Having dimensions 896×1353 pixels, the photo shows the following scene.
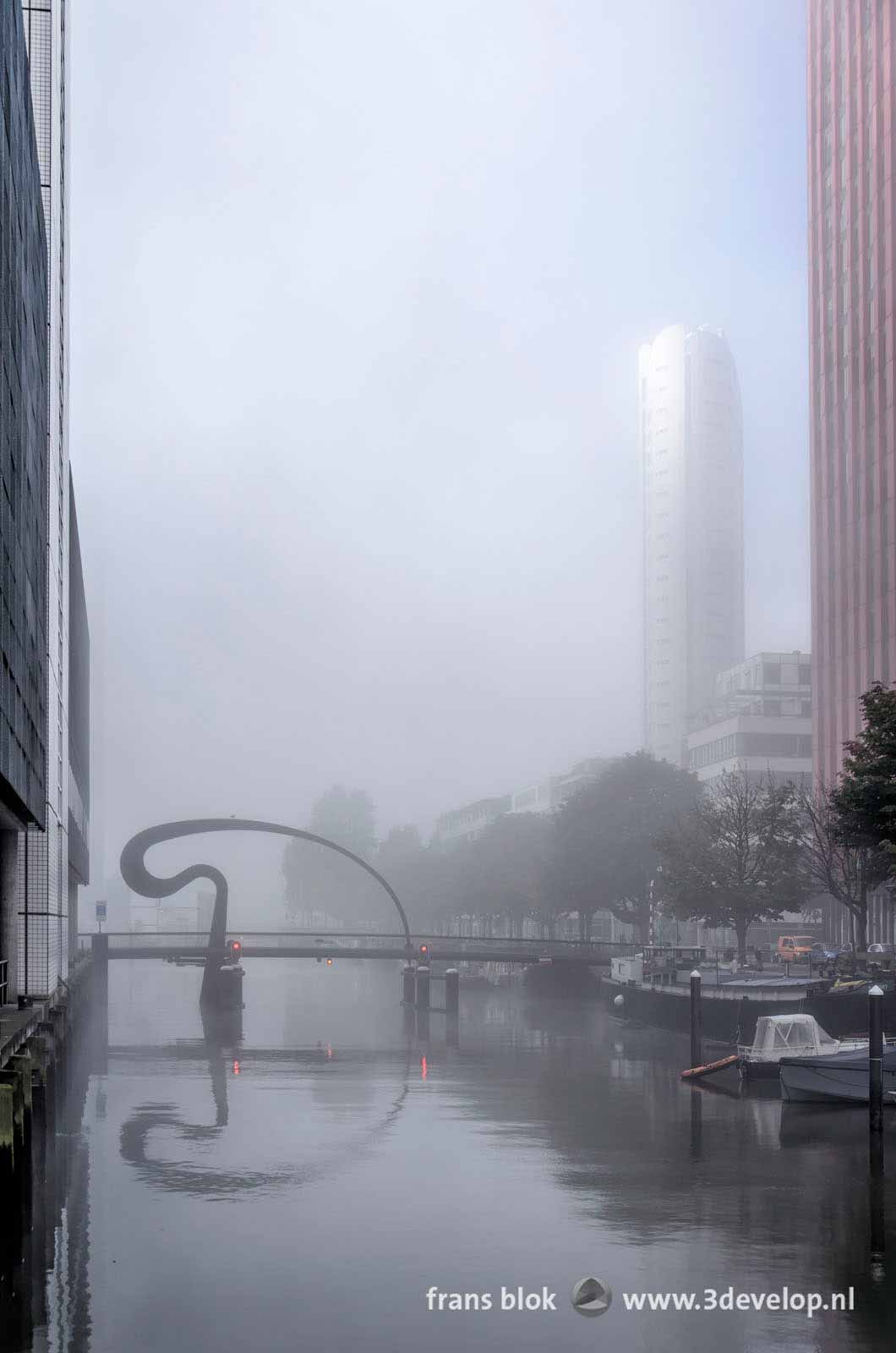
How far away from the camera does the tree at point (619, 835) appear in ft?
414

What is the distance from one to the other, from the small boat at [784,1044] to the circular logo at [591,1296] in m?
28.9

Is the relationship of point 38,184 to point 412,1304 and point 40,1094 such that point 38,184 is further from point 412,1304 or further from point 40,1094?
point 412,1304

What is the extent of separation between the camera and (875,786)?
57.8m

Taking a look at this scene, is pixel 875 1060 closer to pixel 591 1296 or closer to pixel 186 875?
pixel 591 1296

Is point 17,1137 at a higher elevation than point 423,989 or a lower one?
higher

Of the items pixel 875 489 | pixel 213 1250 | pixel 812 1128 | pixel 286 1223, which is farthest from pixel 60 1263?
pixel 875 489

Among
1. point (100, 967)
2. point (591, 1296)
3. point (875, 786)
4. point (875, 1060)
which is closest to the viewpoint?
point (591, 1296)

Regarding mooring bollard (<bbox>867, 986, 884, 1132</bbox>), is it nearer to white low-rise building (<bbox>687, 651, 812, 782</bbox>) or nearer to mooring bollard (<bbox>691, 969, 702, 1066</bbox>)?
mooring bollard (<bbox>691, 969, 702, 1066</bbox>)

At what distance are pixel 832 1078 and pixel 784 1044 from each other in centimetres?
620

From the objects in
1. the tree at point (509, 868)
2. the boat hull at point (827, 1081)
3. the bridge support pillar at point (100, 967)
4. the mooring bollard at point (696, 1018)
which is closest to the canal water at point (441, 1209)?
the boat hull at point (827, 1081)

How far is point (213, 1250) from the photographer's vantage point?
1298 inches

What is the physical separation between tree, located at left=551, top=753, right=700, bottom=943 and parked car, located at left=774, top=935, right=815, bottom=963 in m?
12.1

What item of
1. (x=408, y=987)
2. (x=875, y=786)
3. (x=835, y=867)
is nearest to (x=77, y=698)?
(x=408, y=987)

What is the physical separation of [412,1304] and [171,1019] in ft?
235
